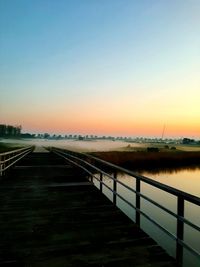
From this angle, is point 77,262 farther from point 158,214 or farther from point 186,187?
point 186,187

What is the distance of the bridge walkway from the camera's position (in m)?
5.27

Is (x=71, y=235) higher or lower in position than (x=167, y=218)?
higher

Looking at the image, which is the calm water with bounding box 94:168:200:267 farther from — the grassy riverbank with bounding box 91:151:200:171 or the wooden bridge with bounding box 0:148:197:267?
the grassy riverbank with bounding box 91:151:200:171

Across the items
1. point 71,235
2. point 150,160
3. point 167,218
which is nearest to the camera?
point 71,235

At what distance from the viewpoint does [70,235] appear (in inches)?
258

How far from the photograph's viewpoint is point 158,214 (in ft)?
59.3

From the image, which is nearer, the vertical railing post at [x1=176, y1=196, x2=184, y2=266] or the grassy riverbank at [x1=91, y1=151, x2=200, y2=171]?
the vertical railing post at [x1=176, y1=196, x2=184, y2=266]

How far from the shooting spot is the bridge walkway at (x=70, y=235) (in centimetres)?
527

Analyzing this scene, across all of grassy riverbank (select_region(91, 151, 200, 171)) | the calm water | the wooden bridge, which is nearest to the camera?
the wooden bridge

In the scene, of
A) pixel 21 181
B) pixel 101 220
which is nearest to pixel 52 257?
pixel 101 220

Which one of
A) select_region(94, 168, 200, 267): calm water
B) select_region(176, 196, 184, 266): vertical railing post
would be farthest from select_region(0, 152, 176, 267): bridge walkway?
select_region(94, 168, 200, 267): calm water

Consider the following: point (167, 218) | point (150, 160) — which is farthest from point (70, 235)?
point (150, 160)

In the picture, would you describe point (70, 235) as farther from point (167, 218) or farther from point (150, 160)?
point (150, 160)

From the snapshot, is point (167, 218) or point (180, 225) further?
point (167, 218)
